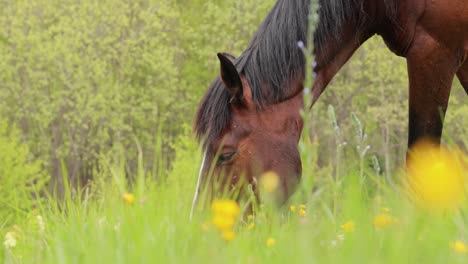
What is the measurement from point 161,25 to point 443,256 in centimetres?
3487

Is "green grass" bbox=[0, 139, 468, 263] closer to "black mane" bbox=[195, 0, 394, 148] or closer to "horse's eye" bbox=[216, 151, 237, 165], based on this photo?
"horse's eye" bbox=[216, 151, 237, 165]

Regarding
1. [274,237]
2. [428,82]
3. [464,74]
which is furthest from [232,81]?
[274,237]

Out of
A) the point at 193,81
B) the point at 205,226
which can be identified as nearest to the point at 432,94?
the point at 205,226

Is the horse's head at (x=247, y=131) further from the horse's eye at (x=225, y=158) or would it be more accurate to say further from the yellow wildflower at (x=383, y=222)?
the yellow wildflower at (x=383, y=222)

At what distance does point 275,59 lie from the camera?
4844 millimetres

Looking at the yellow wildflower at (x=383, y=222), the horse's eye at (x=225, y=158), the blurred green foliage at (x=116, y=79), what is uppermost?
the yellow wildflower at (x=383, y=222)

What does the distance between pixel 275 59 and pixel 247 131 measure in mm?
487

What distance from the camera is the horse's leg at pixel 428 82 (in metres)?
4.61

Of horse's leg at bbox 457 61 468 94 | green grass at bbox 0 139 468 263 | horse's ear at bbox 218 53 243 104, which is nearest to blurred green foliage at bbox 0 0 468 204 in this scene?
horse's leg at bbox 457 61 468 94

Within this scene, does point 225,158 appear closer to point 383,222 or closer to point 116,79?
point 383,222

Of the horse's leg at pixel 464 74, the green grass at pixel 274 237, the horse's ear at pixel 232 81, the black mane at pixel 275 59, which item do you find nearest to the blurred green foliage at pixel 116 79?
the horse's leg at pixel 464 74

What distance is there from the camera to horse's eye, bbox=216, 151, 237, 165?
15.3 feet

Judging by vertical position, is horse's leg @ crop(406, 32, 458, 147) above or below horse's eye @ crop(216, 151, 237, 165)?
above

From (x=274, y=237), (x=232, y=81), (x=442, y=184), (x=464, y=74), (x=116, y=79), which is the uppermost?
(x=442, y=184)
